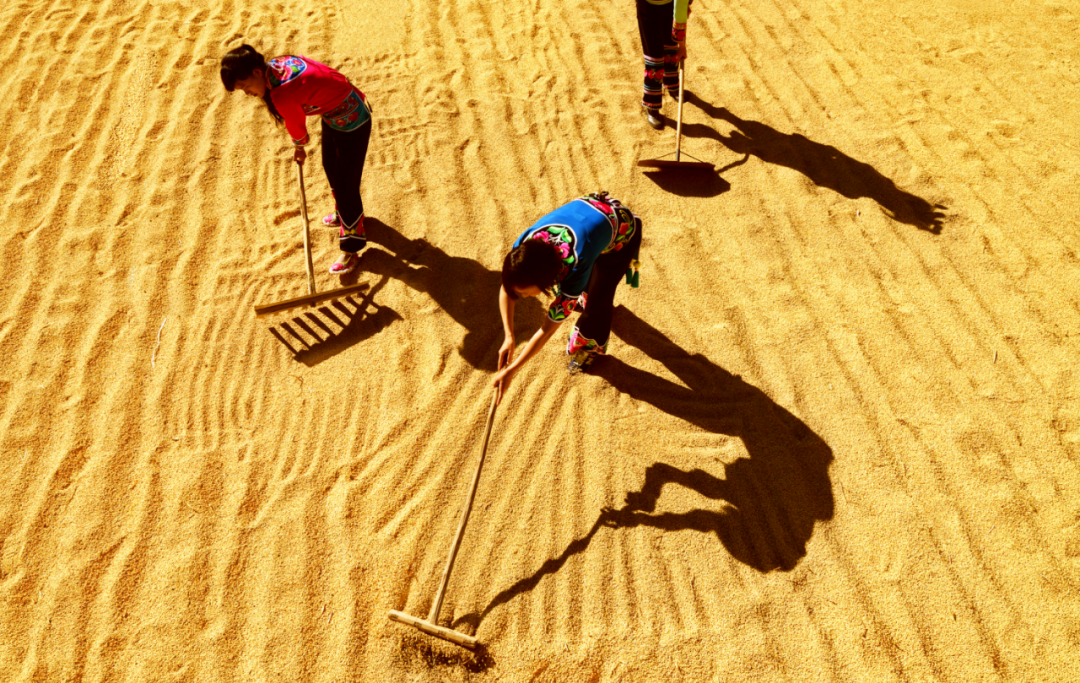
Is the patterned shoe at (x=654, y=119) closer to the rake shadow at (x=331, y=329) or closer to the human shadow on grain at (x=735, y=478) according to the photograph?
the human shadow on grain at (x=735, y=478)

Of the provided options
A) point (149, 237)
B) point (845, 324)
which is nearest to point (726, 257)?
point (845, 324)

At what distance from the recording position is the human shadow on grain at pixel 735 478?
11.7 ft

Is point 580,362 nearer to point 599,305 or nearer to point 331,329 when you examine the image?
point 599,305

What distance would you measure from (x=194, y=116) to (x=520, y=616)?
16.2 feet

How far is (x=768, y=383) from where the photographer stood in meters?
4.17

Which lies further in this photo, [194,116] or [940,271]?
[194,116]

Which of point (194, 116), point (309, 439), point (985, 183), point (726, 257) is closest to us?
point (309, 439)

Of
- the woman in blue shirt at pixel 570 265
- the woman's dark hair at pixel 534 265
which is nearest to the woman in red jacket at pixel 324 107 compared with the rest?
the woman in blue shirt at pixel 570 265

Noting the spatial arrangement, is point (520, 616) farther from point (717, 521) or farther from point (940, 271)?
point (940, 271)

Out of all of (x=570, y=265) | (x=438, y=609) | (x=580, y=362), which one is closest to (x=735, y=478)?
(x=580, y=362)

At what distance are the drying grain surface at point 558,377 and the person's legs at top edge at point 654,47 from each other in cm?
28

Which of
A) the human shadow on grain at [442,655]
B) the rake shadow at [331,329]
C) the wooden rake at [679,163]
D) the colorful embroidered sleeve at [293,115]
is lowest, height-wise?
the human shadow on grain at [442,655]

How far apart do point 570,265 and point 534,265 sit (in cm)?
25

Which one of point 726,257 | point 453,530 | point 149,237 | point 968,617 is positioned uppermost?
point 149,237
